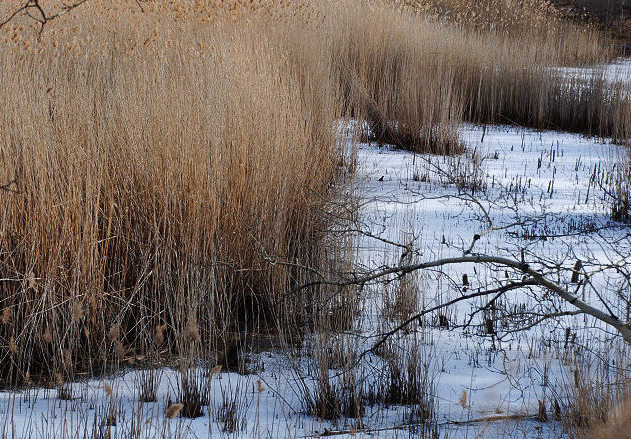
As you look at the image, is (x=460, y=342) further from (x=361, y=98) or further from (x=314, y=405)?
(x=361, y=98)

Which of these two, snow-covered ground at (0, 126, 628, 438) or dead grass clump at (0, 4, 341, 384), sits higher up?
dead grass clump at (0, 4, 341, 384)

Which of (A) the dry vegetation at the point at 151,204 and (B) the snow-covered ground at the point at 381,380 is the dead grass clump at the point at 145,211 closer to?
(A) the dry vegetation at the point at 151,204

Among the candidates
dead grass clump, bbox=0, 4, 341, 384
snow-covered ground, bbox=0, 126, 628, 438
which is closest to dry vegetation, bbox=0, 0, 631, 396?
dead grass clump, bbox=0, 4, 341, 384

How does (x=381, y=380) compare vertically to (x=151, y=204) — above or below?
below

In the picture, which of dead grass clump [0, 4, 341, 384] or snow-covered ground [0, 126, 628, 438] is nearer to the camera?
snow-covered ground [0, 126, 628, 438]

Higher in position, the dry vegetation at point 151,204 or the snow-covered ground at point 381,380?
the dry vegetation at point 151,204

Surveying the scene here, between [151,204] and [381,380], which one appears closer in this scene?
[381,380]

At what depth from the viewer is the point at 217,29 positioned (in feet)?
19.7

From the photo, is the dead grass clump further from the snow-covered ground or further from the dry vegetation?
the snow-covered ground

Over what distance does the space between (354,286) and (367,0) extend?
831 cm

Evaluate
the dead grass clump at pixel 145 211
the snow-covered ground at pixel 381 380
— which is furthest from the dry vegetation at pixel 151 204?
the snow-covered ground at pixel 381 380

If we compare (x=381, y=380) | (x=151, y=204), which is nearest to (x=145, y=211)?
(x=151, y=204)

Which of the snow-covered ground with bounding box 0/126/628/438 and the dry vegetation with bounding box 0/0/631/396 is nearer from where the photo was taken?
the snow-covered ground with bounding box 0/126/628/438

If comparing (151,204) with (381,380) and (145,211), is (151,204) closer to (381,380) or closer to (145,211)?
(145,211)
